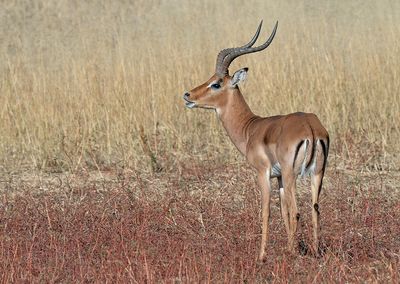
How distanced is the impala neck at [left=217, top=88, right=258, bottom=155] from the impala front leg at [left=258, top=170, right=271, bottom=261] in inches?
28.1

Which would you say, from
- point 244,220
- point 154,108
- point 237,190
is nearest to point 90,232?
point 244,220

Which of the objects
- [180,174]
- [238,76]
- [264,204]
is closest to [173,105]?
[180,174]

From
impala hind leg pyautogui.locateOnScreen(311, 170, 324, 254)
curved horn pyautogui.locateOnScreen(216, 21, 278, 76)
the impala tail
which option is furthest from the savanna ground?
curved horn pyautogui.locateOnScreen(216, 21, 278, 76)

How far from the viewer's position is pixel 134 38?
794 inches

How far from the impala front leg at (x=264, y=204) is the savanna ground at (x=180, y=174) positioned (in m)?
0.15

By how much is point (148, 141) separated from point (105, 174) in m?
0.98

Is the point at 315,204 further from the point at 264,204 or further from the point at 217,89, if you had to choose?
the point at 217,89

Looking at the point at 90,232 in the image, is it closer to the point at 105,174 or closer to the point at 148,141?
the point at 105,174

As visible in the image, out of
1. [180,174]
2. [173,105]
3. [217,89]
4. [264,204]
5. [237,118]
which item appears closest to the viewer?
[264,204]

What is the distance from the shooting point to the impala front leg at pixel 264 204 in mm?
5953

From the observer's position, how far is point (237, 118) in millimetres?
7004

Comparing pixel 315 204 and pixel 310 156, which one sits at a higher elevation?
pixel 310 156

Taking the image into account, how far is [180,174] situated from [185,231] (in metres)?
2.05

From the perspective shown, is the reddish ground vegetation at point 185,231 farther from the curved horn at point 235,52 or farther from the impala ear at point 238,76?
the curved horn at point 235,52
